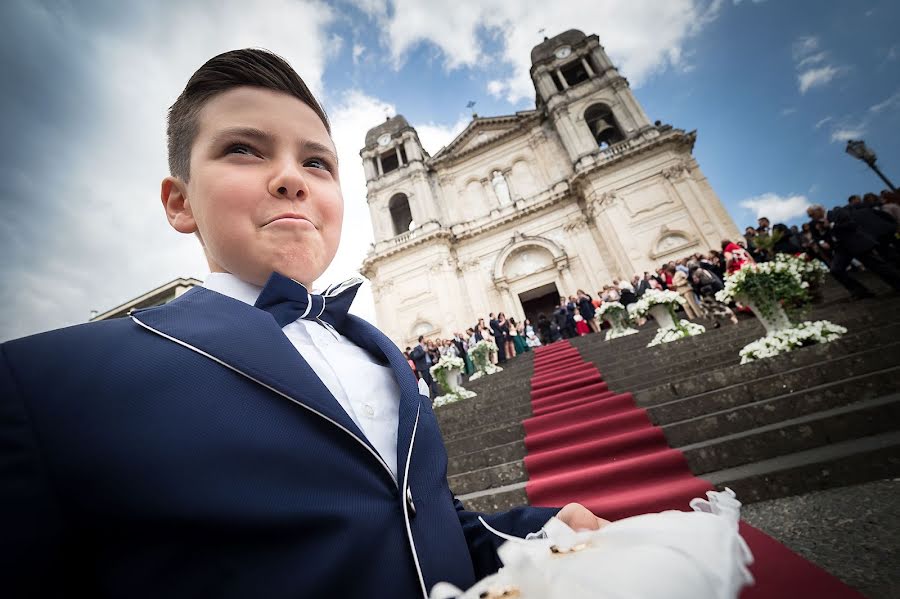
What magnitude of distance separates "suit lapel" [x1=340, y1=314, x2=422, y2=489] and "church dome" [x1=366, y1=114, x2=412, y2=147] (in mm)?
24177

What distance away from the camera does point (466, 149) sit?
20.8 m

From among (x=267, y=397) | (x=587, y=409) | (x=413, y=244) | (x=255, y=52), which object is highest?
(x=413, y=244)

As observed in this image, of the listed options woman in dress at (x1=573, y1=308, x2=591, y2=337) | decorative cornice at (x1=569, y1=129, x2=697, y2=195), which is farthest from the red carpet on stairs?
decorative cornice at (x1=569, y1=129, x2=697, y2=195)

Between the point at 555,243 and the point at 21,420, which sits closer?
the point at 21,420

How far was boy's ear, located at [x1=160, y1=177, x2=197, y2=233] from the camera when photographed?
1.13 metres

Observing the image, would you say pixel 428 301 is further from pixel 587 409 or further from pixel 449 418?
pixel 587 409

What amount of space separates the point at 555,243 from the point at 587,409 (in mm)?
13827

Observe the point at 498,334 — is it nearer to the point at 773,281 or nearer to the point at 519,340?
the point at 519,340

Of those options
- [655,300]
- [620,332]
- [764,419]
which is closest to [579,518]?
[764,419]

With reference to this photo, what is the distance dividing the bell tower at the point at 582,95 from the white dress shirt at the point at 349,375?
59.1ft

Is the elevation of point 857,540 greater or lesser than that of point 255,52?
lesser

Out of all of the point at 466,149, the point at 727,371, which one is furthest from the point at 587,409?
the point at 466,149

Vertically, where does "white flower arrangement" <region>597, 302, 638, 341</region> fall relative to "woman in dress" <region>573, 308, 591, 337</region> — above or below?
below

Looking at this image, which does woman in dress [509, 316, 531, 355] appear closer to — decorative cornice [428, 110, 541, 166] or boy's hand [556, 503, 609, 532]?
boy's hand [556, 503, 609, 532]
